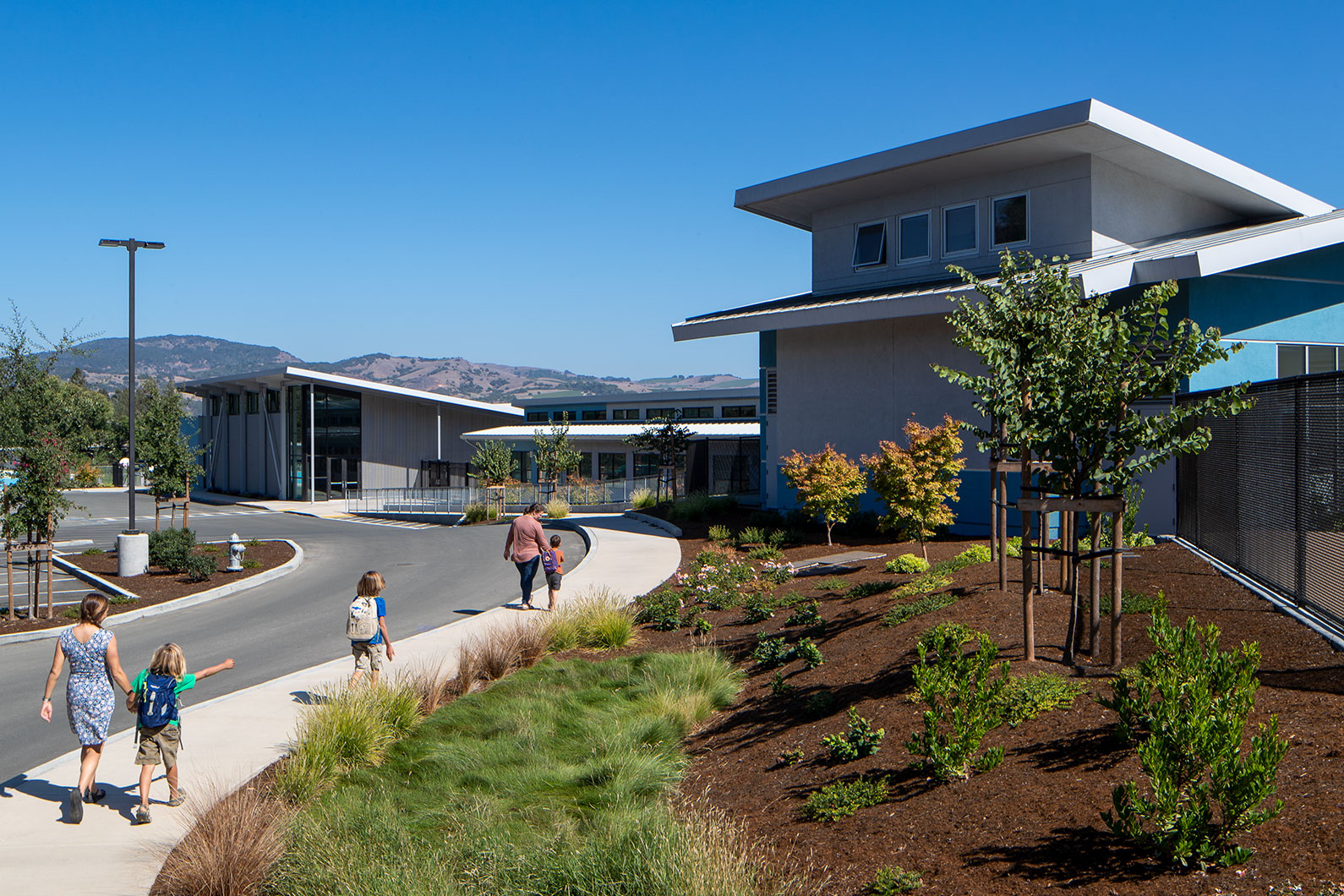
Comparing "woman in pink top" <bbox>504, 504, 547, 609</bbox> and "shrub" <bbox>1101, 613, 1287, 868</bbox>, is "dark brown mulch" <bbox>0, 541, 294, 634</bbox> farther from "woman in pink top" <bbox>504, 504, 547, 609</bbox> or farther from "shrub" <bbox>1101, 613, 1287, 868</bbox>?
"shrub" <bbox>1101, 613, 1287, 868</bbox>

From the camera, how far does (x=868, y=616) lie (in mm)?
11445

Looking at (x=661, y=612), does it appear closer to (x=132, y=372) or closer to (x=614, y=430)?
(x=132, y=372)

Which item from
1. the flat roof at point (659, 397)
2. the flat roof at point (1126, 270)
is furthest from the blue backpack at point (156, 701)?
the flat roof at point (659, 397)

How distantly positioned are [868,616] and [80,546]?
2465cm

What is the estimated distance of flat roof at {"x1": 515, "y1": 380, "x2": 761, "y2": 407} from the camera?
43.7 metres

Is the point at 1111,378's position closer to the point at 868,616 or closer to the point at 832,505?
the point at 868,616

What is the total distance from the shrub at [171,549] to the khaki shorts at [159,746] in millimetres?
13850

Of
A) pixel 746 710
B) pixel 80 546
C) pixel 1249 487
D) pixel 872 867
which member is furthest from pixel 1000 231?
pixel 80 546

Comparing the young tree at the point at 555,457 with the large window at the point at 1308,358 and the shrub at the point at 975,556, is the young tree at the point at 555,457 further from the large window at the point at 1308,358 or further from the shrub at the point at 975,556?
the shrub at the point at 975,556

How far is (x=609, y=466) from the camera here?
45625 millimetres

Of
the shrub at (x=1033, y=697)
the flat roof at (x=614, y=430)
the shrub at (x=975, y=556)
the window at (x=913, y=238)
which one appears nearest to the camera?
the shrub at (x=1033, y=697)

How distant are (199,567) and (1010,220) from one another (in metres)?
17.9

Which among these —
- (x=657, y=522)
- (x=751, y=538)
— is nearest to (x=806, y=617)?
(x=751, y=538)

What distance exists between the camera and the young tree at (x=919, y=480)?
1553 centimetres
